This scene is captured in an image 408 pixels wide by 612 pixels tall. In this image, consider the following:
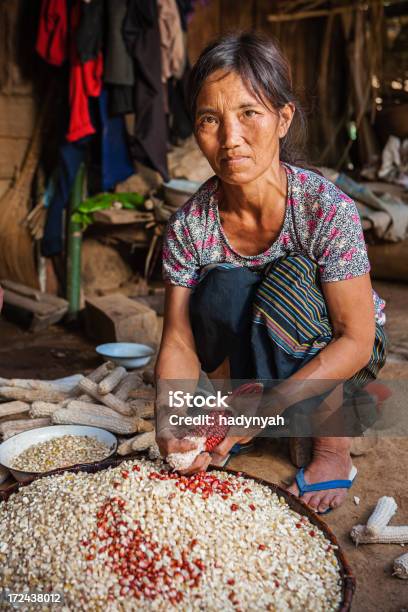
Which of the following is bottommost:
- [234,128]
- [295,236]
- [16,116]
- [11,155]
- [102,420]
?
[102,420]

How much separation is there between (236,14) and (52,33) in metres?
2.59

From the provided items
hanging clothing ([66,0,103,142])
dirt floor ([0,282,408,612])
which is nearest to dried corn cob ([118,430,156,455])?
dirt floor ([0,282,408,612])

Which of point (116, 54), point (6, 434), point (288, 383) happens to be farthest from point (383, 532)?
point (116, 54)

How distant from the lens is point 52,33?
471cm

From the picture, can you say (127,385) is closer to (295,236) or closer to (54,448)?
(54,448)

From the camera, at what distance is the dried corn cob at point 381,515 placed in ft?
6.61

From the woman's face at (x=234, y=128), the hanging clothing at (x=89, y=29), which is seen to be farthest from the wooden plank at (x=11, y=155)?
the woman's face at (x=234, y=128)

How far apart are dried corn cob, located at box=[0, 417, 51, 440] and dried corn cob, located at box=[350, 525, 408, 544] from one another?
4.36 ft

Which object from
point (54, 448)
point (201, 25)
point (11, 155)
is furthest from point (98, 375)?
point (201, 25)

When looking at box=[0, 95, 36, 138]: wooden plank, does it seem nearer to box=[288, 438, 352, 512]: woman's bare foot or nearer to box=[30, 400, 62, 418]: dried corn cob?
box=[30, 400, 62, 418]: dried corn cob

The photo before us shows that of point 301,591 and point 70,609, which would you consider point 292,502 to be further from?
point 70,609

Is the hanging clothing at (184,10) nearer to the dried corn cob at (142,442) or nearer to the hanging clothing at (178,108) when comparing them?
the hanging clothing at (178,108)

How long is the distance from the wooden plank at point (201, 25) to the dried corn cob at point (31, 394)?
13.7ft

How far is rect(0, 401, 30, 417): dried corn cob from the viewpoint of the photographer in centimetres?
288
